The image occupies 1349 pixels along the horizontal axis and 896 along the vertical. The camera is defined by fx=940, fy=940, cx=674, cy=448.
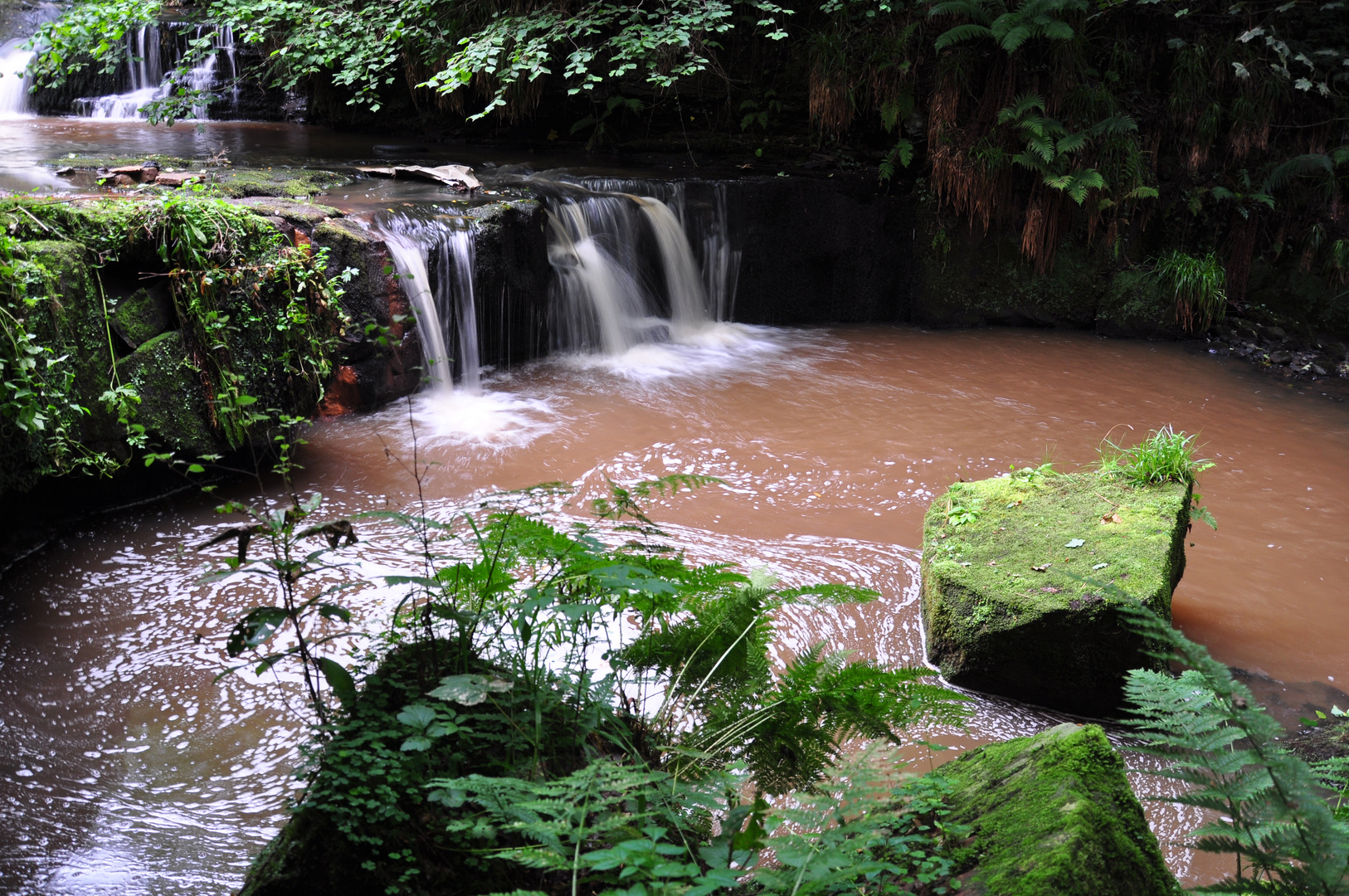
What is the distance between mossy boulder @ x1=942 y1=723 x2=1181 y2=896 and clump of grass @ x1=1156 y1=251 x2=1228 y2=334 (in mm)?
7579

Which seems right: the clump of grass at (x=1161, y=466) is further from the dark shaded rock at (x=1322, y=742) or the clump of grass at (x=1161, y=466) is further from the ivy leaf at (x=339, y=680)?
the ivy leaf at (x=339, y=680)

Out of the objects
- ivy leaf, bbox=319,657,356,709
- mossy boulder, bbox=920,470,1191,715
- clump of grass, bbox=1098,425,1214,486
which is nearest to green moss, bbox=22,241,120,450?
ivy leaf, bbox=319,657,356,709

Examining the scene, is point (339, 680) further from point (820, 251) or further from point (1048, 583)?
point (820, 251)

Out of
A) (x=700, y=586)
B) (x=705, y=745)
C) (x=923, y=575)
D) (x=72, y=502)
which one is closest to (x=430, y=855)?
(x=705, y=745)

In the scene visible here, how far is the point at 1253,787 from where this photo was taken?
1578mm

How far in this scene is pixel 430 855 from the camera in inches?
78.8

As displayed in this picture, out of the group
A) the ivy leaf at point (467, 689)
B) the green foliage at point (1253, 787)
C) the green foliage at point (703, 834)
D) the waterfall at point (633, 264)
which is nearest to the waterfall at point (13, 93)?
the waterfall at point (633, 264)

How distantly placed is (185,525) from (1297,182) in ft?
31.3

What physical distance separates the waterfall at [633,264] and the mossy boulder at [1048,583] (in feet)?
13.8

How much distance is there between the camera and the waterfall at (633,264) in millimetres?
7797

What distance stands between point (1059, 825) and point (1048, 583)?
1.94 meters

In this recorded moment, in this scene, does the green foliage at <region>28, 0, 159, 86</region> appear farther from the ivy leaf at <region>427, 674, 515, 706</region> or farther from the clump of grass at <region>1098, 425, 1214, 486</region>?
the clump of grass at <region>1098, 425, 1214, 486</region>

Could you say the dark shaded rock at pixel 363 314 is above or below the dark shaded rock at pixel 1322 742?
above

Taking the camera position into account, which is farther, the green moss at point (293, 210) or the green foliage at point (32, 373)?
the green moss at point (293, 210)
